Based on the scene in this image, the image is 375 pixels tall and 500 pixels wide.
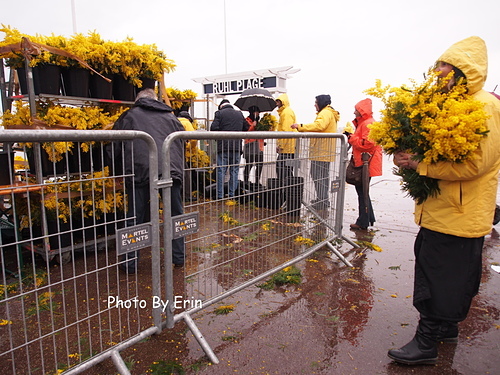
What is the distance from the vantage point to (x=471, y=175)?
2.35 meters

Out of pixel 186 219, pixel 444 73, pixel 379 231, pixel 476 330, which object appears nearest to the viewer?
pixel 444 73

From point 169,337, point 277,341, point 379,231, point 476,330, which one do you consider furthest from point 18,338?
point 379,231

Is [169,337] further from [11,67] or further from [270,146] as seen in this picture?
[11,67]

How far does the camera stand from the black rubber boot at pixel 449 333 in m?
2.83

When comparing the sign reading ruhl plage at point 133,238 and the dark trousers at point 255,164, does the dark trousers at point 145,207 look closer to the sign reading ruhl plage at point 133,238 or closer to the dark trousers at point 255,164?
the dark trousers at point 255,164

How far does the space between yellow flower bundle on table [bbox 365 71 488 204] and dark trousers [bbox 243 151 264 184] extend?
3.51 ft

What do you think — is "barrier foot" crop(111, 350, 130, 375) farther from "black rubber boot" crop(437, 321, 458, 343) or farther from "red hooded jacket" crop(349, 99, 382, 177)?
"red hooded jacket" crop(349, 99, 382, 177)

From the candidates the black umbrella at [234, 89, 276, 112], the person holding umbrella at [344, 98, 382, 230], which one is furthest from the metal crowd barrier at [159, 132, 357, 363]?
the black umbrella at [234, 89, 276, 112]

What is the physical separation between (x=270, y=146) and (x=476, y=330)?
243 centimetres

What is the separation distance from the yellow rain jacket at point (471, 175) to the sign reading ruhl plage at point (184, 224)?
5.39ft

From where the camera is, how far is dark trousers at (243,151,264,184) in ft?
10.8

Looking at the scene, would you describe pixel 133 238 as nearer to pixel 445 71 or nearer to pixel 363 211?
pixel 445 71

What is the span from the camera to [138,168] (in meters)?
3.54

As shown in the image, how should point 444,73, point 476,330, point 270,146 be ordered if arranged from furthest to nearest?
point 270,146 < point 476,330 < point 444,73
